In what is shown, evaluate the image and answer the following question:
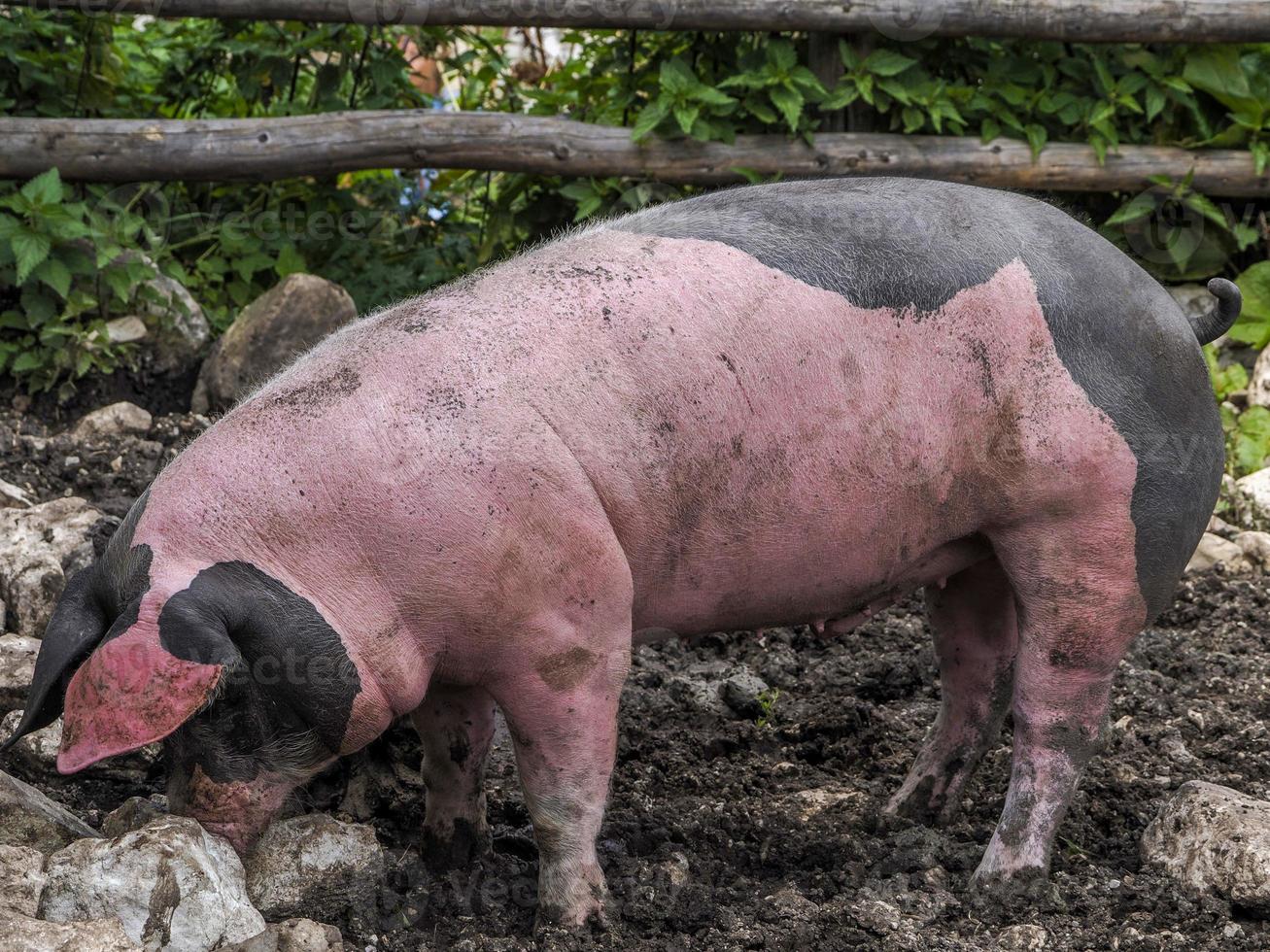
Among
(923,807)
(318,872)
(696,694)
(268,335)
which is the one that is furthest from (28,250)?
(923,807)

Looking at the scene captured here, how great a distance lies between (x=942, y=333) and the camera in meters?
3.21

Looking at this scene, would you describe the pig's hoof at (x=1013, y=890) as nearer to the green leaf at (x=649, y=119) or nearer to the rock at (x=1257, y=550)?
the rock at (x=1257, y=550)

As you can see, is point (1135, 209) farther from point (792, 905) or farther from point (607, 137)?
point (792, 905)

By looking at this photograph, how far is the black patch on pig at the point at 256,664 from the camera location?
282 cm

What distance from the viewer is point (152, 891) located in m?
2.80

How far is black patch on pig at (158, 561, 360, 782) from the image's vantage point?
282 cm

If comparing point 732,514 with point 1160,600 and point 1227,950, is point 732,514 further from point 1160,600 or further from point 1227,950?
point 1227,950

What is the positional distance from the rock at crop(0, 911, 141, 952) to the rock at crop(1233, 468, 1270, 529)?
4.34 m

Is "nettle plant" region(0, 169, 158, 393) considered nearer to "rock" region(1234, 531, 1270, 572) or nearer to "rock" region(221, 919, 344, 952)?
"rock" region(221, 919, 344, 952)

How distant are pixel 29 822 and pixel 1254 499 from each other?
4.30m

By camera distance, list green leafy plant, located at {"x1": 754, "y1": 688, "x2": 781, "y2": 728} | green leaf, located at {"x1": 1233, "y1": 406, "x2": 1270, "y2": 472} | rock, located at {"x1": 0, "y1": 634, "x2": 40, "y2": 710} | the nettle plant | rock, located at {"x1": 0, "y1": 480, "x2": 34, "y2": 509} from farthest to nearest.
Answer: green leaf, located at {"x1": 1233, "y1": 406, "x2": 1270, "y2": 472} → the nettle plant → rock, located at {"x1": 0, "y1": 480, "x2": 34, "y2": 509} → green leafy plant, located at {"x1": 754, "y1": 688, "x2": 781, "y2": 728} → rock, located at {"x1": 0, "y1": 634, "x2": 40, "y2": 710}

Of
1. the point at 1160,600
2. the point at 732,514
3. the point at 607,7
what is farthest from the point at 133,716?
the point at 607,7

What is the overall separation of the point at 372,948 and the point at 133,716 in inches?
28.1

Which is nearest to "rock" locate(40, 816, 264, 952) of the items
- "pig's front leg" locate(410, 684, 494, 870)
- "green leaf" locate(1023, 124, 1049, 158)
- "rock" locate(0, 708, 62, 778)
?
"pig's front leg" locate(410, 684, 494, 870)
